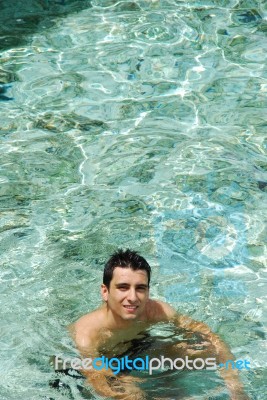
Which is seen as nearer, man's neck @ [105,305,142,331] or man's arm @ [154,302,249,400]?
man's arm @ [154,302,249,400]

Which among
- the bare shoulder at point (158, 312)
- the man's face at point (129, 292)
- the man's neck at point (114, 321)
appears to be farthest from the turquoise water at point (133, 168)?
the man's face at point (129, 292)

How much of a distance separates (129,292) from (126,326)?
345 mm

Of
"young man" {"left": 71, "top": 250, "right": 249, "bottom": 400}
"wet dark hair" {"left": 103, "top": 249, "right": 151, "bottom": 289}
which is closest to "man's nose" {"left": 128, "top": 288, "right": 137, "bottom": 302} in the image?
"young man" {"left": 71, "top": 250, "right": 249, "bottom": 400}

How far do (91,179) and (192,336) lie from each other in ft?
7.59

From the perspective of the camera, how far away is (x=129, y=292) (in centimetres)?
515

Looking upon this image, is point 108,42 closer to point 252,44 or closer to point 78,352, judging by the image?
point 252,44

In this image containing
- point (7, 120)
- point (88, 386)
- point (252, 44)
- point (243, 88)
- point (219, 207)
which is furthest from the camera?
point (252, 44)

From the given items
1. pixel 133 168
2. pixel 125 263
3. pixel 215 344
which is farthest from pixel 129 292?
pixel 133 168

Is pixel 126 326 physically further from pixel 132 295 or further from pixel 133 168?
pixel 133 168

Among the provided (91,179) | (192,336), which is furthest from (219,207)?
(192,336)

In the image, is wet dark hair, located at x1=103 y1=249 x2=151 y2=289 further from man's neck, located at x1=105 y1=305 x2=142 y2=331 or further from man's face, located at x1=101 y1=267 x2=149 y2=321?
man's neck, located at x1=105 y1=305 x2=142 y2=331

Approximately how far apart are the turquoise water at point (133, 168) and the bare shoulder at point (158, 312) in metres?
0.09

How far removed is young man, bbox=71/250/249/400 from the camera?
5.05m

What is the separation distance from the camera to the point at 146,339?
5.53 meters
